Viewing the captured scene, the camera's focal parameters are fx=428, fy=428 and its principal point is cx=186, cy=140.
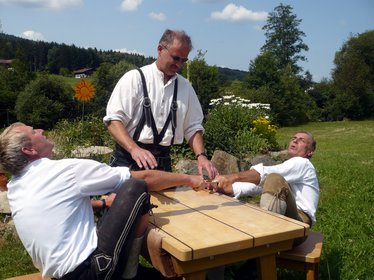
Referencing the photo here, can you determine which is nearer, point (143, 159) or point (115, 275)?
point (115, 275)

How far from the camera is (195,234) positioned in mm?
2166

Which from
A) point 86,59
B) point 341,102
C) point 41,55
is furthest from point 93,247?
point 41,55

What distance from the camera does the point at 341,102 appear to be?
97.7 feet

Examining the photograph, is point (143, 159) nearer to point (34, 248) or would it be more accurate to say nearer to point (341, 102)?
point (34, 248)

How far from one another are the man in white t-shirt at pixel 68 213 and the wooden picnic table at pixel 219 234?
0.78 feet

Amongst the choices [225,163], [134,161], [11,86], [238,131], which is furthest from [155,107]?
[11,86]

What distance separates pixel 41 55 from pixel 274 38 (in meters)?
23.4

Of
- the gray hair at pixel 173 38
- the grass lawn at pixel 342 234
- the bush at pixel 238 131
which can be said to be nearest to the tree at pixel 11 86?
the bush at pixel 238 131

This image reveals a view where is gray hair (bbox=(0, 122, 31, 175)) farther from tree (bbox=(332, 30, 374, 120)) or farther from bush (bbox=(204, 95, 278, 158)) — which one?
tree (bbox=(332, 30, 374, 120))

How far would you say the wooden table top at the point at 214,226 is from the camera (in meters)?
2.01

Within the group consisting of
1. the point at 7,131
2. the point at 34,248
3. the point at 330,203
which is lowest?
the point at 330,203

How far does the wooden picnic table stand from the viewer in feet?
6.65

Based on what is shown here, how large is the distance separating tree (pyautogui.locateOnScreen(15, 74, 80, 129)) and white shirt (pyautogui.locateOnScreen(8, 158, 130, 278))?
32.8 ft

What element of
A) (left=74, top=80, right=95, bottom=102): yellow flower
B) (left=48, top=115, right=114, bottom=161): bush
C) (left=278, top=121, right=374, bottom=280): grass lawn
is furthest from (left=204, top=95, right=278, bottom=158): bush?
(left=74, top=80, right=95, bottom=102): yellow flower
